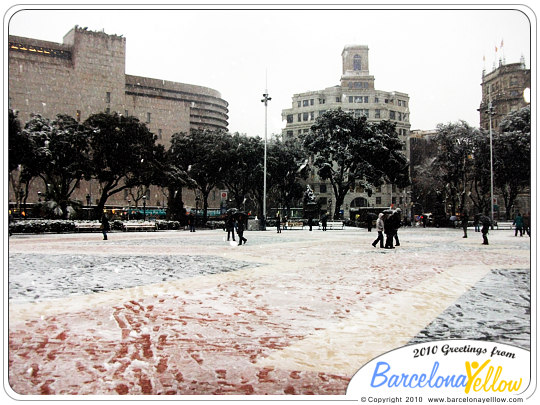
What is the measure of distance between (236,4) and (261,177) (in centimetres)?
4424

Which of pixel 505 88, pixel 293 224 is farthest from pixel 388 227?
pixel 293 224

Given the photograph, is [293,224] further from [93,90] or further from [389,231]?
[389,231]

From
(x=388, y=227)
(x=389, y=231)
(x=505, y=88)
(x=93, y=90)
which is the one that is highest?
(x=93, y=90)

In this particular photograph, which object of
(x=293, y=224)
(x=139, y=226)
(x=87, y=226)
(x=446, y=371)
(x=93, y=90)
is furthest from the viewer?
(x=293, y=224)

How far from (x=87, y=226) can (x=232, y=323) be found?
27.2 meters

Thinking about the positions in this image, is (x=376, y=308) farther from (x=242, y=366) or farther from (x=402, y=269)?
(x=402, y=269)

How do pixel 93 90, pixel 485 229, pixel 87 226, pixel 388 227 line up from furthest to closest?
pixel 87 226, pixel 93 90, pixel 485 229, pixel 388 227

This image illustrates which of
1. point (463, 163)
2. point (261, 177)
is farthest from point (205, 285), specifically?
point (261, 177)

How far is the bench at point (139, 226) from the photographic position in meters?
35.8

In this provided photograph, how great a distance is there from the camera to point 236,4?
14.8 ft

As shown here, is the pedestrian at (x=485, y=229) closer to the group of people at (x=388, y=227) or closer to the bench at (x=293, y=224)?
the group of people at (x=388, y=227)

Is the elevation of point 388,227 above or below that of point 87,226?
above

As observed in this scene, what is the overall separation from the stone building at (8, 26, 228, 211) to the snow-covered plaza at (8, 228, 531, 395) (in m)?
2.59

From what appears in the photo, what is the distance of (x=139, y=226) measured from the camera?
36.2 metres
